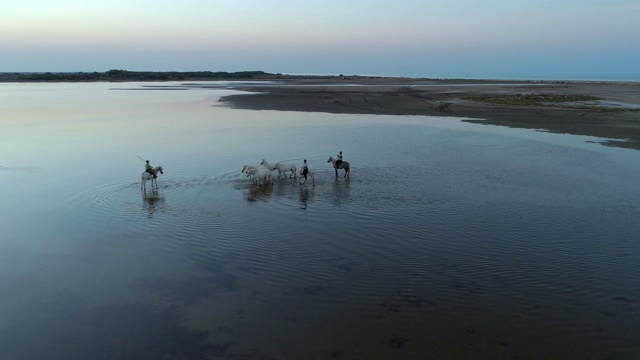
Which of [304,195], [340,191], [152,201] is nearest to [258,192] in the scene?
[304,195]

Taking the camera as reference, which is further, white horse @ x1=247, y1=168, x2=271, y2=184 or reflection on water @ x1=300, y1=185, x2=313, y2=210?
Result: white horse @ x1=247, y1=168, x2=271, y2=184

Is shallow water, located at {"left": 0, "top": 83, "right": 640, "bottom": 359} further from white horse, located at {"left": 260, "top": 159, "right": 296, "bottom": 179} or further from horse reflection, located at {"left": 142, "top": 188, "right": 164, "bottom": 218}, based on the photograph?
white horse, located at {"left": 260, "top": 159, "right": 296, "bottom": 179}

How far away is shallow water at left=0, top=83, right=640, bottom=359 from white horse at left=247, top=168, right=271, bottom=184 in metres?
0.56

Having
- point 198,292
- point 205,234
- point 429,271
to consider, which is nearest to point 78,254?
point 205,234

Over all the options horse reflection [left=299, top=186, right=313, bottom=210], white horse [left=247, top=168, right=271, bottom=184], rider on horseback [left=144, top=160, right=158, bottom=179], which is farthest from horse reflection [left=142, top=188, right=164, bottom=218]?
horse reflection [left=299, top=186, right=313, bottom=210]

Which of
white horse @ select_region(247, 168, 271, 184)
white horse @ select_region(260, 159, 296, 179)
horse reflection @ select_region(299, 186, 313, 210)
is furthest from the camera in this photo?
white horse @ select_region(260, 159, 296, 179)

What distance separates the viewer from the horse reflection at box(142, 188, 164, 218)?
15.8m

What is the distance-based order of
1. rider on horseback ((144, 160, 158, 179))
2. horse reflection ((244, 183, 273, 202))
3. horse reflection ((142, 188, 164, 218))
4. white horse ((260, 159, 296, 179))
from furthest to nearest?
white horse ((260, 159, 296, 179)) < rider on horseback ((144, 160, 158, 179)) < horse reflection ((244, 183, 273, 202)) < horse reflection ((142, 188, 164, 218))

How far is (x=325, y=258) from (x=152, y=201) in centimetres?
781

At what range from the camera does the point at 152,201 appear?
16.7m

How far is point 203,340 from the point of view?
8.52m

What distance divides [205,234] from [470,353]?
8.10m

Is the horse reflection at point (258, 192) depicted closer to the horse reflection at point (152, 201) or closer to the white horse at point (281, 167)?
the white horse at point (281, 167)

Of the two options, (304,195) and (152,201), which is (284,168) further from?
(152,201)
